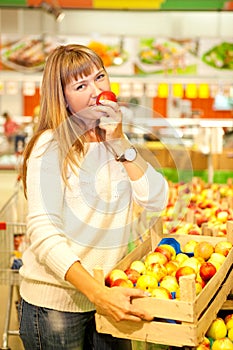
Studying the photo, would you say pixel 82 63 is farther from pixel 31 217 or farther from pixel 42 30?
pixel 42 30

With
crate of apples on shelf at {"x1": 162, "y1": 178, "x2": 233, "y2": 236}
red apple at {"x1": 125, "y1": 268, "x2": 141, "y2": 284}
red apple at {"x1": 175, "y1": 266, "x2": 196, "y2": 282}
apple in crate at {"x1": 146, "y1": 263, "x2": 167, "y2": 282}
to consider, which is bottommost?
crate of apples on shelf at {"x1": 162, "y1": 178, "x2": 233, "y2": 236}

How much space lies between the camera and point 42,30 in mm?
13164

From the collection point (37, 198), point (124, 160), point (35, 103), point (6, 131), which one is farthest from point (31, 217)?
point (35, 103)

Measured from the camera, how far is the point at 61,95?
2.25 meters

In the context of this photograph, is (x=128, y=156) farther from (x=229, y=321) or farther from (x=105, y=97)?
(x=229, y=321)

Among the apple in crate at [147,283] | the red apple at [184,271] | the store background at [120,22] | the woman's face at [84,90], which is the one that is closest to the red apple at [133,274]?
the apple in crate at [147,283]

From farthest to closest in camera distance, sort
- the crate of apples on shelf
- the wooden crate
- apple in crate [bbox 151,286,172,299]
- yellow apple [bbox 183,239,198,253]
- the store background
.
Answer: the store background → the crate of apples on shelf → yellow apple [bbox 183,239,198,253] → apple in crate [bbox 151,286,172,299] → the wooden crate

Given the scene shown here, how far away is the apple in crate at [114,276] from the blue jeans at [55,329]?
8.5 inches

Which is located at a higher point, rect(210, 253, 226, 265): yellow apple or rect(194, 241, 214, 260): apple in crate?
rect(210, 253, 226, 265): yellow apple

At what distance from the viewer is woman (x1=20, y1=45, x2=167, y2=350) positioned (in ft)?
7.19

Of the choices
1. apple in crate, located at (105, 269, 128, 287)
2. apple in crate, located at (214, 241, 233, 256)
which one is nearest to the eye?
apple in crate, located at (105, 269, 128, 287)

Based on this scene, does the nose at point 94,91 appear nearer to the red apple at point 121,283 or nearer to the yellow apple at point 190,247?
the red apple at point 121,283

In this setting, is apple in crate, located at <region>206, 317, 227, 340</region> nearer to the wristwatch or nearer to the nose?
the wristwatch

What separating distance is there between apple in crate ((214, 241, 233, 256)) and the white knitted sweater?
0.33 meters
